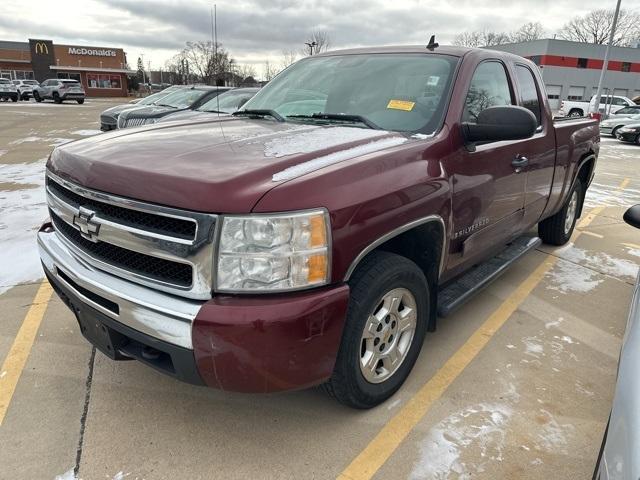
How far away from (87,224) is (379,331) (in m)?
1.49

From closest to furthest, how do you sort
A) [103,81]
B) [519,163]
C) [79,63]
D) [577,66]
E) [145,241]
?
[145,241], [519,163], [577,66], [79,63], [103,81]

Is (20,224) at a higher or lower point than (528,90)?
lower

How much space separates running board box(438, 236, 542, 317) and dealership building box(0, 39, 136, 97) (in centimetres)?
6123

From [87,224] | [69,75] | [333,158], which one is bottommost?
[87,224]

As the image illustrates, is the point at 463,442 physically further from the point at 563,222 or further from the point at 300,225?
the point at 563,222

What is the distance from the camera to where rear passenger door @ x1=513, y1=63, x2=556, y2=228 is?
3.84 metres

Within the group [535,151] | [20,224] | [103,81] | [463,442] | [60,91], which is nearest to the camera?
[463,442]

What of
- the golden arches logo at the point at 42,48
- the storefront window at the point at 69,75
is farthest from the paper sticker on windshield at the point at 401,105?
the golden arches logo at the point at 42,48

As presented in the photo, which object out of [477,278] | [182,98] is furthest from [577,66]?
[477,278]

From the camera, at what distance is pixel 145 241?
6.86 ft

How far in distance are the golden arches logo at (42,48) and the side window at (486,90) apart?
214 ft

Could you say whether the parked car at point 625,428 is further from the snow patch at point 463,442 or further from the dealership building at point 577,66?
the dealership building at point 577,66

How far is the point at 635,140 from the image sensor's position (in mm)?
18688

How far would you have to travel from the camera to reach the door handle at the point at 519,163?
3506 millimetres
